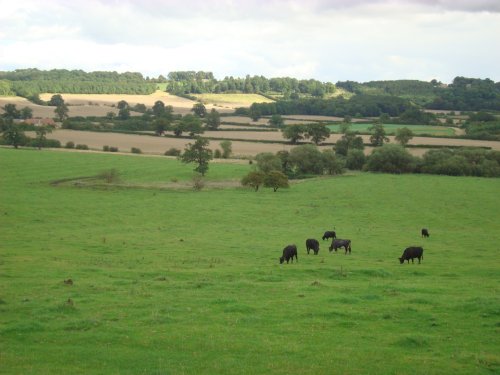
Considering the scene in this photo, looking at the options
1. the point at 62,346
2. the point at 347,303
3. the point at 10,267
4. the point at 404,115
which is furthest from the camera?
the point at 404,115

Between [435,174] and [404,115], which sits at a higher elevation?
[404,115]

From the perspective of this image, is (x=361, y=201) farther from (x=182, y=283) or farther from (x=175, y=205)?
(x=182, y=283)

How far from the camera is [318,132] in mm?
124125

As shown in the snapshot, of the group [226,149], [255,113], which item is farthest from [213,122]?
[226,149]

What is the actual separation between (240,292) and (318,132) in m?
103

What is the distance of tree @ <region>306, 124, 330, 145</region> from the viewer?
12362cm

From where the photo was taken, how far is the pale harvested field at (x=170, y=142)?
388ft

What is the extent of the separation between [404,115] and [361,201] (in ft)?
377

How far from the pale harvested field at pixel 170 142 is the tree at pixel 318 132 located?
325cm

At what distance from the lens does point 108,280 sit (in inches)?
1013

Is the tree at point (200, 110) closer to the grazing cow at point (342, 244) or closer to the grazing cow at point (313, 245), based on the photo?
the grazing cow at point (342, 244)

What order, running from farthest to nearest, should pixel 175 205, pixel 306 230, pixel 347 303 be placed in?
pixel 175 205 → pixel 306 230 → pixel 347 303

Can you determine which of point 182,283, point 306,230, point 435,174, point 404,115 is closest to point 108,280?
point 182,283

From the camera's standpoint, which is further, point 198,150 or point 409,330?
point 198,150
